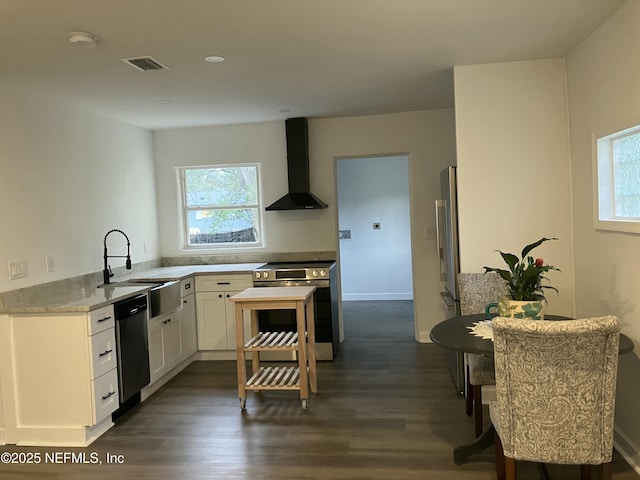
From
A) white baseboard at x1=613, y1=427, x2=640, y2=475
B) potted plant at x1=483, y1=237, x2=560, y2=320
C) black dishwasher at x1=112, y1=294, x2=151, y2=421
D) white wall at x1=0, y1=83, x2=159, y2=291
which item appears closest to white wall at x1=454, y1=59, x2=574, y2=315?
white baseboard at x1=613, y1=427, x2=640, y2=475

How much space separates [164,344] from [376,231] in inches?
169

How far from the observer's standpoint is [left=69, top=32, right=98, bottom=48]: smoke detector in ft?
8.59

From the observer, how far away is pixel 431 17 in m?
2.63

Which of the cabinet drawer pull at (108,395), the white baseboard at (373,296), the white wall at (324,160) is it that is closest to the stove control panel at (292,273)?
the white wall at (324,160)

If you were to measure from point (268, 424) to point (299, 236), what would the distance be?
241 cm

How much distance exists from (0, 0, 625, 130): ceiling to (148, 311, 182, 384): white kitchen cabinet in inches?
73.2

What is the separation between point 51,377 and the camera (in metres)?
3.22

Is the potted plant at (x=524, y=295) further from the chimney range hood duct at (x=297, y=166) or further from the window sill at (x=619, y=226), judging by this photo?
the chimney range hood duct at (x=297, y=166)

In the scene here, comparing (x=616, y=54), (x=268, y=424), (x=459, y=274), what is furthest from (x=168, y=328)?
(x=616, y=54)

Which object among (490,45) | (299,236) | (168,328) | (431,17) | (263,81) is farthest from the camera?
(299,236)

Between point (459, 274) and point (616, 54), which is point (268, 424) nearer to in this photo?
point (459, 274)

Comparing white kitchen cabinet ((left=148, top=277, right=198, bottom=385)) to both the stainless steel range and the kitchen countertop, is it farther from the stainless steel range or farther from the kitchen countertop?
the stainless steel range

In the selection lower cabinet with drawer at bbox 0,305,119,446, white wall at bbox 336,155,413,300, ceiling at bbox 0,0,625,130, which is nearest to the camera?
ceiling at bbox 0,0,625,130

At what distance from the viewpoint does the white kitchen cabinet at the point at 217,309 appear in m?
4.93
